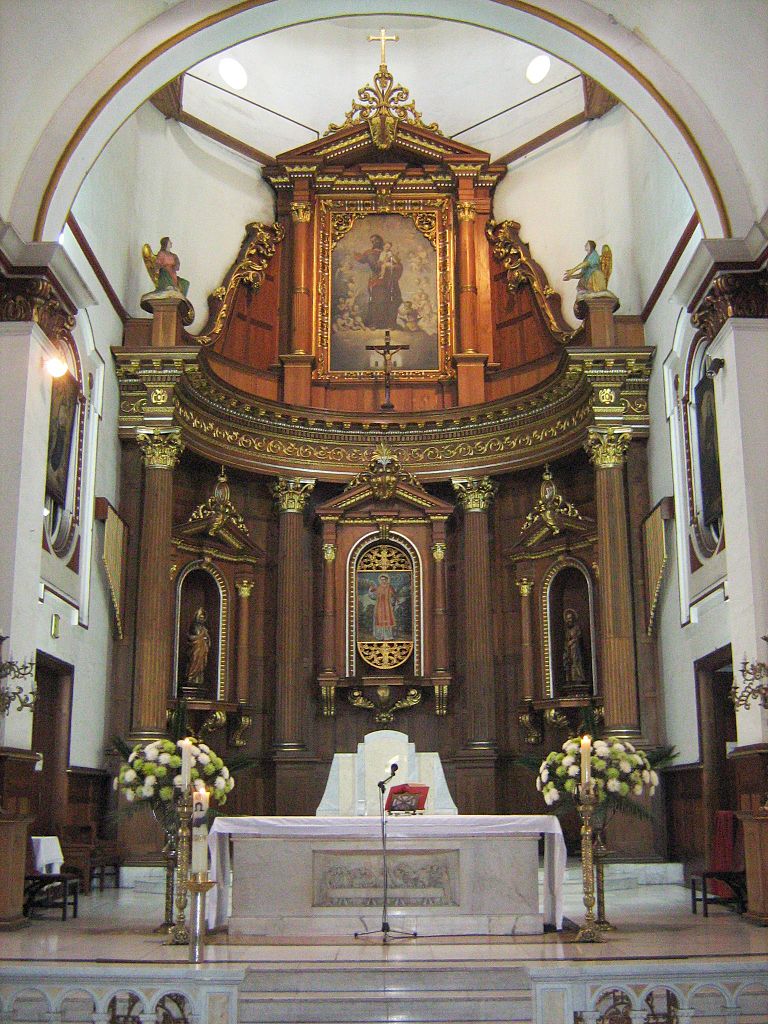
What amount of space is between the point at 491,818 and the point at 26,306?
608cm

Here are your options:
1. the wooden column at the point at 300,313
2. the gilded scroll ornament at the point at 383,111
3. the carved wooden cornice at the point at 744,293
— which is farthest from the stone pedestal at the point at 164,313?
the carved wooden cornice at the point at 744,293

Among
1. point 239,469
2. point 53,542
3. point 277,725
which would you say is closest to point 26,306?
point 53,542

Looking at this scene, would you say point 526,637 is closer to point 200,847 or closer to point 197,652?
point 197,652

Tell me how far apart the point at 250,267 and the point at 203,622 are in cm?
563

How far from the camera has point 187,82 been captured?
17.8 meters

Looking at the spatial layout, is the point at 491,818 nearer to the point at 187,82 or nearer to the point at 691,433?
the point at 691,433

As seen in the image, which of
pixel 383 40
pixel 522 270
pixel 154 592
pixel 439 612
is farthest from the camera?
pixel 522 270

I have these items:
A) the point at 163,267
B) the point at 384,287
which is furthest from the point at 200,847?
the point at 384,287

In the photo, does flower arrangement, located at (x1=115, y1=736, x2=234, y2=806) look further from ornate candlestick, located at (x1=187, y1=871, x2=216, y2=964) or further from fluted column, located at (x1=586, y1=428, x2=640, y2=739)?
fluted column, located at (x1=586, y1=428, x2=640, y2=739)

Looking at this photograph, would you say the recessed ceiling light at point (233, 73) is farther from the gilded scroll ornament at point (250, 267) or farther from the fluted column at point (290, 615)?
the fluted column at point (290, 615)

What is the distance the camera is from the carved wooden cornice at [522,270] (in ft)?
57.3

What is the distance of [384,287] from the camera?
1864 centimetres

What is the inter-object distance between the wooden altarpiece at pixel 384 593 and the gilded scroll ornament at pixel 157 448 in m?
2.84

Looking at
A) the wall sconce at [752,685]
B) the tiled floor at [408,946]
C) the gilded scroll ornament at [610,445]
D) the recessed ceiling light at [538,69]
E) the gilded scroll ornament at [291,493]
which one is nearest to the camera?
the tiled floor at [408,946]
